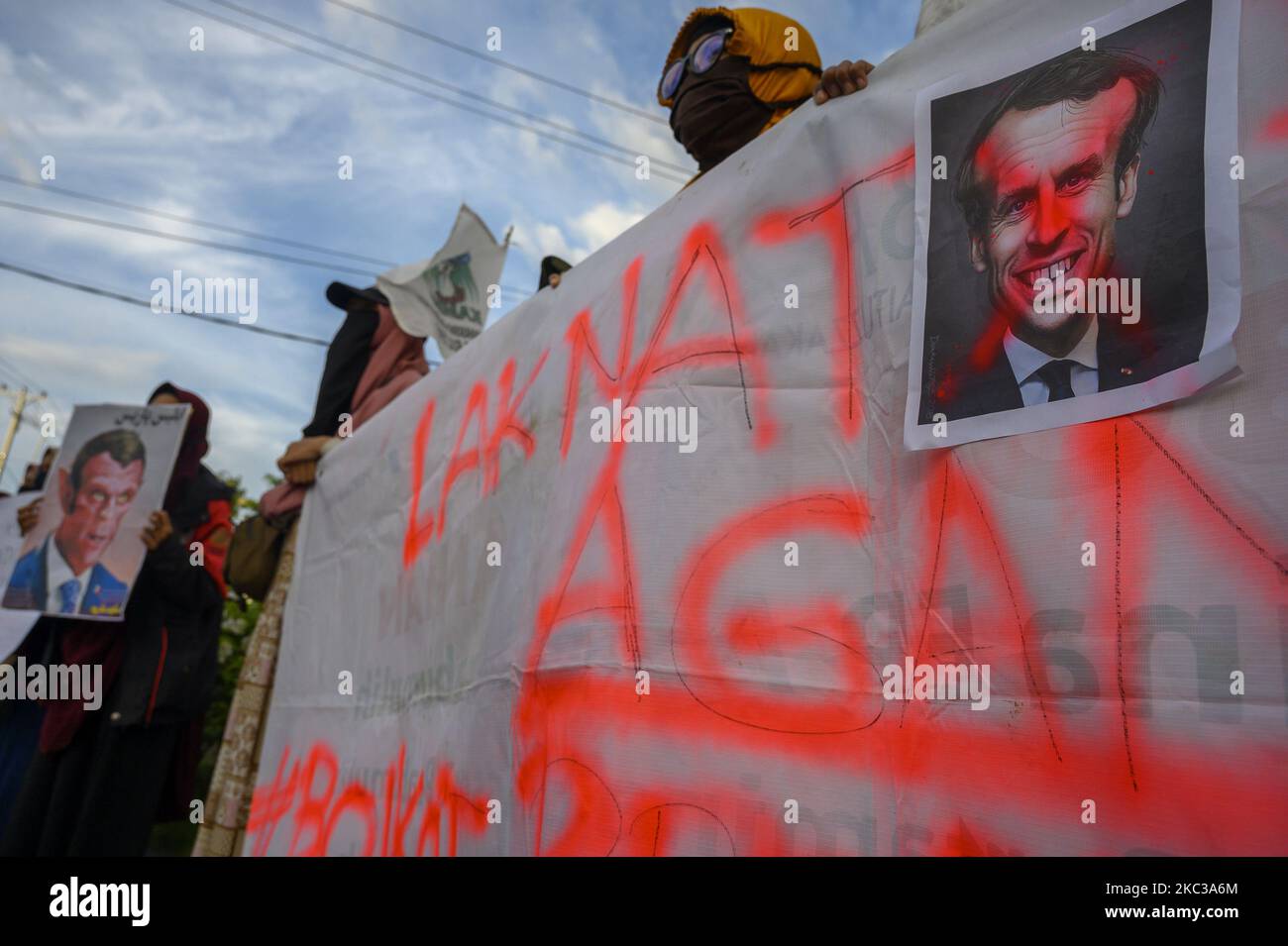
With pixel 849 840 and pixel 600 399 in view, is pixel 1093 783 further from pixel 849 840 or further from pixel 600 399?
pixel 600 399

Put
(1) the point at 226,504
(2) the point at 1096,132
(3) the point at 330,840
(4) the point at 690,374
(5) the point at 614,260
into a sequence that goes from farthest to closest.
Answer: (1) the point at 226,504 → (3) the point at 330,840 → (5) the point at 614,260 → (4) the point at 690,374 → (2) the point at 1096,132

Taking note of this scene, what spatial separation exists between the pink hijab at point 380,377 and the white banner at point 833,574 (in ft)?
4.16

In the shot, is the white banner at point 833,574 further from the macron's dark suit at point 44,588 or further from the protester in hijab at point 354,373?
the macron's dark suit at point 44,588

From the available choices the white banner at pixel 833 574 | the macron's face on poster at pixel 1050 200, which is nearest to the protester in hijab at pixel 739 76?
the white banner at pixel 833 574

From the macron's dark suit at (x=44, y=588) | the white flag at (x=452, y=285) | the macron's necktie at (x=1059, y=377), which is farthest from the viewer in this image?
the white flag at (x=452, y=285)

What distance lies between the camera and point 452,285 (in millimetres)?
3736

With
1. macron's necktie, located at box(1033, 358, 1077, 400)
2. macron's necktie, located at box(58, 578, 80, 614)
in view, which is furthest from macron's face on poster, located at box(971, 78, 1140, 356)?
macron's necktie, located at box(58, 578, 80, 614)

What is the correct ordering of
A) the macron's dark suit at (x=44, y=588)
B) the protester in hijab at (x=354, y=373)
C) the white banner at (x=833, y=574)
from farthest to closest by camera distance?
the protester in hijab at (x=354, y=373)
the macron's dark suit at (x=44, y=588)
the white banner at (x=833, y=574)

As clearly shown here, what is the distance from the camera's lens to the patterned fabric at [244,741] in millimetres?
2943

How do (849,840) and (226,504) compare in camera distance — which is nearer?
(849,840)

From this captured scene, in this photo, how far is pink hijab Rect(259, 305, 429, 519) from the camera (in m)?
3.18

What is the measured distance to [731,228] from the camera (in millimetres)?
1514
